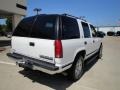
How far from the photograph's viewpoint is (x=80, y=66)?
563 centimetres

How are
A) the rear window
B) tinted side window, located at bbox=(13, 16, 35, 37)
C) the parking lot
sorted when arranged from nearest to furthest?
the rear window → the parking lot → tinted side window, located at bbox=(13, 16, 35, 37)

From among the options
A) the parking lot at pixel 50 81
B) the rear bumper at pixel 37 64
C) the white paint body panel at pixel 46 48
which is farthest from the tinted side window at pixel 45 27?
the parking lot at pixel 50 81

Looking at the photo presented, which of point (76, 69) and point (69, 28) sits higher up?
point (69, 28)

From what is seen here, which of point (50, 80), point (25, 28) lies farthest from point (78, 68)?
point (25, 28)

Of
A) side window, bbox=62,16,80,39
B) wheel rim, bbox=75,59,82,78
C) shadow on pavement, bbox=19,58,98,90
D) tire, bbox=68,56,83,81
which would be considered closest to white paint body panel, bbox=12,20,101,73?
side window, bbox=62,16,80,39

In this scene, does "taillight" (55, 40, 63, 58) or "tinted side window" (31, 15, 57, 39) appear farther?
"tinted side window" (31, 15, 57, 39)

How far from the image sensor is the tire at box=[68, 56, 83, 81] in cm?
498

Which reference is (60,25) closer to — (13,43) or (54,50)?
(54,50)

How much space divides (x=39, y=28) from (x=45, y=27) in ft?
0.74

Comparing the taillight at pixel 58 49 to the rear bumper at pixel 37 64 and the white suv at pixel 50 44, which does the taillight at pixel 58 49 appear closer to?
the white suv at pixel 50 44

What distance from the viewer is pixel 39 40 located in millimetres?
4371

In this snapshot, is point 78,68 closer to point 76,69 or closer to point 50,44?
point 76,69

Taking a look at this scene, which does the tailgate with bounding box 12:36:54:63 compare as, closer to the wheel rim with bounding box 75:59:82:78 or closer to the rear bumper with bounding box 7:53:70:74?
the rear bumper with bounding box 7:53:70:74

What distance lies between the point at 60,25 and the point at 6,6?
44.2ft
